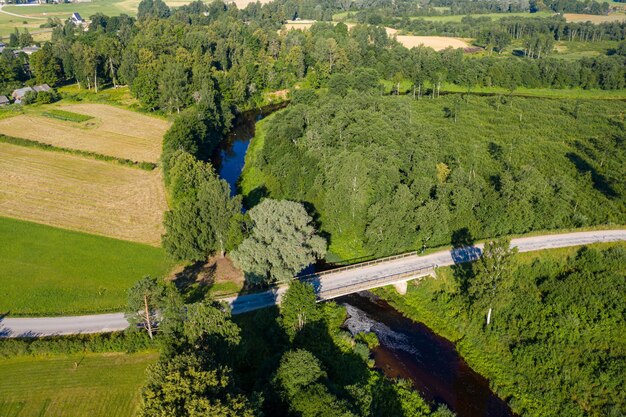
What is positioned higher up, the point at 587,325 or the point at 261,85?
the point at 261,85

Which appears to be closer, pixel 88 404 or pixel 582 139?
pixel 88 404

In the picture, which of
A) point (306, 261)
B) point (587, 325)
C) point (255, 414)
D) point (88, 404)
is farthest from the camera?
point (306, 261)

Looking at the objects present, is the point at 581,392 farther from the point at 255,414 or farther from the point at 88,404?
the point at 88,404

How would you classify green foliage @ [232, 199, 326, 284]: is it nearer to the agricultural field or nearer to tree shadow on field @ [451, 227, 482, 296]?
tree shadow on field @ [451, 227, 482, 296]

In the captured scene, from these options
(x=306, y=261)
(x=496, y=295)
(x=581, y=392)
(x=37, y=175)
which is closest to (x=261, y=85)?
(x=37, y=175)

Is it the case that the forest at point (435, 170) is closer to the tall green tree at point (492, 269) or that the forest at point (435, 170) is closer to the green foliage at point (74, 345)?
the tall green tree at point (492, 269)

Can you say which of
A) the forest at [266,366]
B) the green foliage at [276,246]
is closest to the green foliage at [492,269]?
the forest at [266,366]

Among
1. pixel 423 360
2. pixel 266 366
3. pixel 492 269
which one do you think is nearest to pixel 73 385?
pixel 266 366
